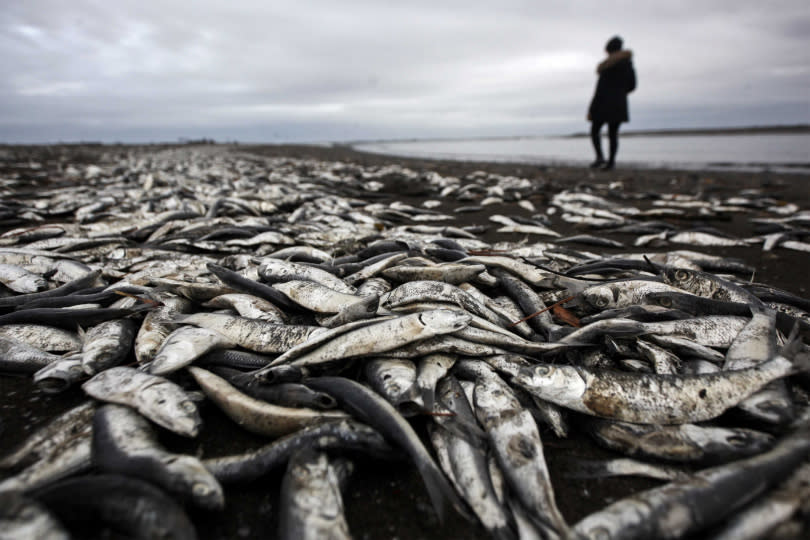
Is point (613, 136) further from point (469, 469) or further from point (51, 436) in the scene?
point (51, 436)

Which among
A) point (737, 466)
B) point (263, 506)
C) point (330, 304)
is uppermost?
point (330, 304)

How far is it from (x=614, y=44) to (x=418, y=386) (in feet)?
45.9

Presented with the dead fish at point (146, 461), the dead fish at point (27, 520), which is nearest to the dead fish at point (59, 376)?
the dead fish at point (146, 461)

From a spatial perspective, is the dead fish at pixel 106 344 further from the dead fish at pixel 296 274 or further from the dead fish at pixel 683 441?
the dead fish at pixel 683 441

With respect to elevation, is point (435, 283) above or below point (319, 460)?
above

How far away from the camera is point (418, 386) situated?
181 centimetres

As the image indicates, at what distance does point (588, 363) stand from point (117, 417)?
7.76 ft

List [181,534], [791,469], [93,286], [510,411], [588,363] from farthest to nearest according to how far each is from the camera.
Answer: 1. [93,286]
2. [588,363]
3. [510,411]
4. [791,469]
5. [181,534]

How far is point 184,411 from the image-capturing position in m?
1.70

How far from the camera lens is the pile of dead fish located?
127 centimetres

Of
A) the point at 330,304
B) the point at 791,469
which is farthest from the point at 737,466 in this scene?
the point at 330,304

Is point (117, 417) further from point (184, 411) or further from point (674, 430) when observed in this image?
point (674, 430)

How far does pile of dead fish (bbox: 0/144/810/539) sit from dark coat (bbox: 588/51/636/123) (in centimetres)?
Result: 1058

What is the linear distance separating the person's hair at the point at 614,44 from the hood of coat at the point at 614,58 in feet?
0.53
